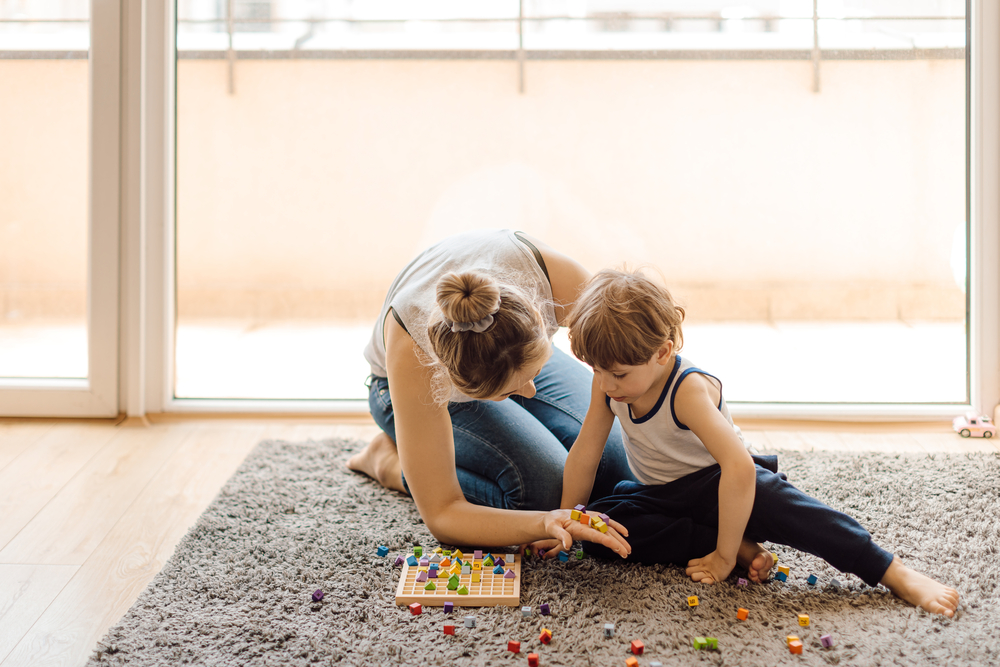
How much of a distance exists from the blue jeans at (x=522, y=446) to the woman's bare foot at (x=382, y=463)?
81 mm

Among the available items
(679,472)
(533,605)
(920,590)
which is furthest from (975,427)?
(533,605)

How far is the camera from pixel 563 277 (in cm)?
151

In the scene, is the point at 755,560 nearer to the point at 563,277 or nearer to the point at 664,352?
the point at 664,352

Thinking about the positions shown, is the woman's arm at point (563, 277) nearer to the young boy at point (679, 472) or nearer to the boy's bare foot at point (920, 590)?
the young boy at point (679, 472)

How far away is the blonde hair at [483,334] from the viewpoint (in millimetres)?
1148

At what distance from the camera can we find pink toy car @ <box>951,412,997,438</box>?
6.86 ft

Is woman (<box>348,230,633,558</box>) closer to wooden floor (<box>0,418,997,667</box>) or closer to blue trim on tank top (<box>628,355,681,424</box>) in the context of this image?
blue trim on tank top (<box>628,355,681,424</box>)

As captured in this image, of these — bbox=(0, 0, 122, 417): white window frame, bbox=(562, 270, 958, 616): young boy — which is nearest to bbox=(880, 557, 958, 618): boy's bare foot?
bbox=(562, 270, 958, 616): young boy

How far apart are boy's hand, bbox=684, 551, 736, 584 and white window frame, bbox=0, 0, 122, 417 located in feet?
5.70

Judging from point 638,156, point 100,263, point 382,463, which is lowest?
point 382,463

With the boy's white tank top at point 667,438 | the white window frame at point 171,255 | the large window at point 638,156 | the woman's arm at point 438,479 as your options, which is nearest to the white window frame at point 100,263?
the white window frame at point 171,255

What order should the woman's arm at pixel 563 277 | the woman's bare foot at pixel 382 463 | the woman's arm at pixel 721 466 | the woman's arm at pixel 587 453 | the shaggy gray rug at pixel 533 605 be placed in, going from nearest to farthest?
the shaggy gray rug at pixel 533 605, the woman's arm at pixel 721 466, the woman's arm at pixel 587 453, the woman's arm at pixel 563 277, the woman's bare foot at pixel 382 463

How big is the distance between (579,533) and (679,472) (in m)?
0.23

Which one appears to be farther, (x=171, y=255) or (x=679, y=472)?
(x=171, y=255)
